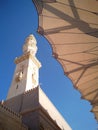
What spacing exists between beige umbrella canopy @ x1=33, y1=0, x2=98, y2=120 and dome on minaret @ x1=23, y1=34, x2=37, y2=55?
3145 centimetres

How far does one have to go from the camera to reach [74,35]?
36.7 feet

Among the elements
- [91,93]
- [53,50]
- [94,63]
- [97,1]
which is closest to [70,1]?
[97,1]

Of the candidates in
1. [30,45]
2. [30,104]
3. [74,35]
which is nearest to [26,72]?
[30,45]

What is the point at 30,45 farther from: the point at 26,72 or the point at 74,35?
the point at 74,35

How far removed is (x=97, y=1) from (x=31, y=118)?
15.6 metres

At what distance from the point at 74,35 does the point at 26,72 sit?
27.4 m

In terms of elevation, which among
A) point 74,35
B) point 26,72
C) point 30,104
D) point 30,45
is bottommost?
point 74,35

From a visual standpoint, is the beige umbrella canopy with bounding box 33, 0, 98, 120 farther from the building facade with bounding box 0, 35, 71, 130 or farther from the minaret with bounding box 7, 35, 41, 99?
the minaret with bounding box 7, 35, 41, 99

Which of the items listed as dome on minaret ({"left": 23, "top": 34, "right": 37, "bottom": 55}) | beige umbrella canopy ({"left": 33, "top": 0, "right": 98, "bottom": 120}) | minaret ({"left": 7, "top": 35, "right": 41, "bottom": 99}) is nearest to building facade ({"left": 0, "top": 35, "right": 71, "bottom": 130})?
minaret ({"left": 7, "top": 35, "right": 41, "bottom": 99})

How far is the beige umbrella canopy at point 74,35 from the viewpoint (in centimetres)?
993

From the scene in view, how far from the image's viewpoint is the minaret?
114 ft

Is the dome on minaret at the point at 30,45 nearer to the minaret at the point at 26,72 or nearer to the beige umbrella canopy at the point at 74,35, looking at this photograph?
the minaret at the point at 26,72

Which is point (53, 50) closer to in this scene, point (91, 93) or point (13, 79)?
point (91, 93)

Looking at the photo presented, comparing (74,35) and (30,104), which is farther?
(30,104)
